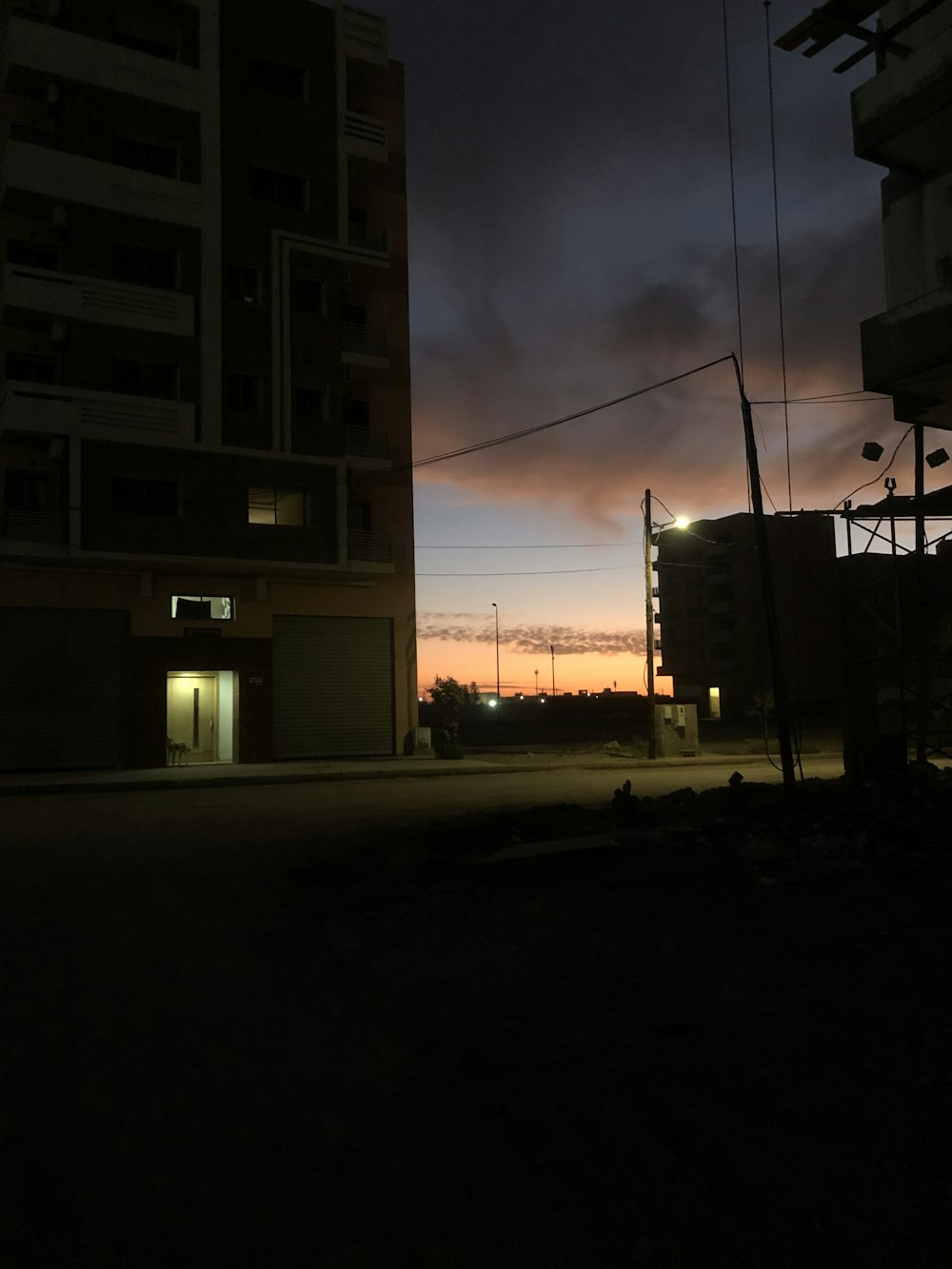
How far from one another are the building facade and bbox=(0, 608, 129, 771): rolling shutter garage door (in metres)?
24.0

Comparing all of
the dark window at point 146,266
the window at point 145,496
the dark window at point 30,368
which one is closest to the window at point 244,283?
the dark window at point 146,266

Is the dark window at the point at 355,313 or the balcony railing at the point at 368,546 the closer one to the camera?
the balcony railing at the point at 368,546

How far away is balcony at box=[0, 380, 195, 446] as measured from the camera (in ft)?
83.7

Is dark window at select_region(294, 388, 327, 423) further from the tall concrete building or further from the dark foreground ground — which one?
the dark foreground ground

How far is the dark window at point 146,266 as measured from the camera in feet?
91.2

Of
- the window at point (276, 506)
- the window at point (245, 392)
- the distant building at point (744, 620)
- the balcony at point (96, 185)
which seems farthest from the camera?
the distant building at point (744, 620)

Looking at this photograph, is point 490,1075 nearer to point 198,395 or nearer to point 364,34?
point 198,395

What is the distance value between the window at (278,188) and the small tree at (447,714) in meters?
16.3

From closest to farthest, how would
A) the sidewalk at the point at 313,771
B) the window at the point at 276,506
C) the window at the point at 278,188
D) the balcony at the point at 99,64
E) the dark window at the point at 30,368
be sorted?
1. the sidewalk at the point at 313,771
2. the balcony at the point at 99,64
3. the dark window at the point at 30,368
4. the window at the point at 276,506
5. the window at the point at 278,188

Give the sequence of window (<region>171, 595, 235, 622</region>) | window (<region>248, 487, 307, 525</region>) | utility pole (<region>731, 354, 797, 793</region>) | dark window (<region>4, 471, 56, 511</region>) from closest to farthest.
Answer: utility pole (<region>731, 354, 797, 793</region>) → dark window (<region>4, 471, 56, 511</region>) → window (<region>171, 595, 235, 622</region>) → window (<region>248, 487, 307, 525</region>)

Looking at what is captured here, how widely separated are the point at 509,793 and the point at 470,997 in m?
12.4

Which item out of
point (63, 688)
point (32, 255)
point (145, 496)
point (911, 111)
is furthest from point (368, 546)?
point (911, 111)

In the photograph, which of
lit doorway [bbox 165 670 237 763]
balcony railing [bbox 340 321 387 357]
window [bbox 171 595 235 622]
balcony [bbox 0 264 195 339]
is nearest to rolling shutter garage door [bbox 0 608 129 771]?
window [bbox 171 595 235 622]

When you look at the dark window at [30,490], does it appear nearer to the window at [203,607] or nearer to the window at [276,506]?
the window at [203,607]
